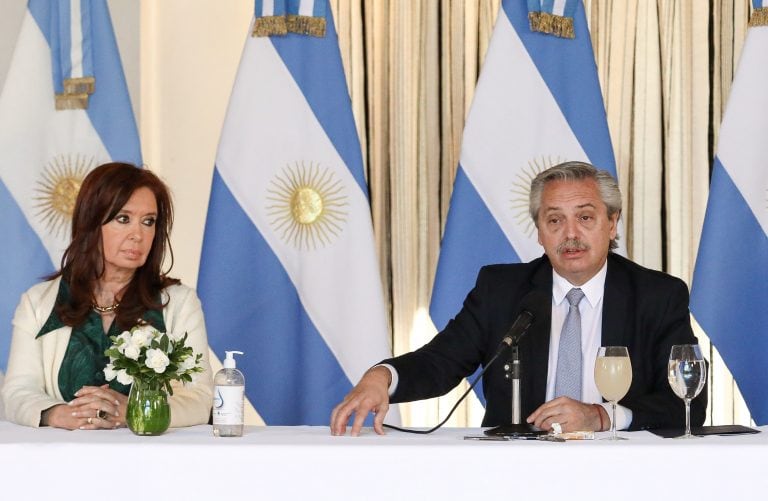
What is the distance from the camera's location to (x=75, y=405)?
266 cm

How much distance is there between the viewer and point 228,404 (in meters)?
Answer: 2.38

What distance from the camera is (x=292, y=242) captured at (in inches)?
162

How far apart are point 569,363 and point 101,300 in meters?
1.42

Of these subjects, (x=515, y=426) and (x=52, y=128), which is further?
(x=52, y=128)

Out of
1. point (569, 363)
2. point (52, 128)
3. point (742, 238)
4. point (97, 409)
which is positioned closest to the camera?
point (97, 409)

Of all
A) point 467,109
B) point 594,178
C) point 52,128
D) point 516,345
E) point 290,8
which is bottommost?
point 516,345

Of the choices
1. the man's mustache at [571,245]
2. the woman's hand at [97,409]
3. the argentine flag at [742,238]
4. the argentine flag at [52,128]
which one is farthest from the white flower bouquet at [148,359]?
the argentine flag at [742,238]

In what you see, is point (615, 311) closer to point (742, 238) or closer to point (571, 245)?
point (571, 245)

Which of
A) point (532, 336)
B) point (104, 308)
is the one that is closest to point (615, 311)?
point (532, 336)

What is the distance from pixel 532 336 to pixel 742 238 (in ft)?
3.99

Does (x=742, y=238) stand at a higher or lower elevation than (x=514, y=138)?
lower

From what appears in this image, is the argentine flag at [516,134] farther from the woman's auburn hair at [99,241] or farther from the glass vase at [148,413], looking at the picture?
the glass vase at [148,413]
